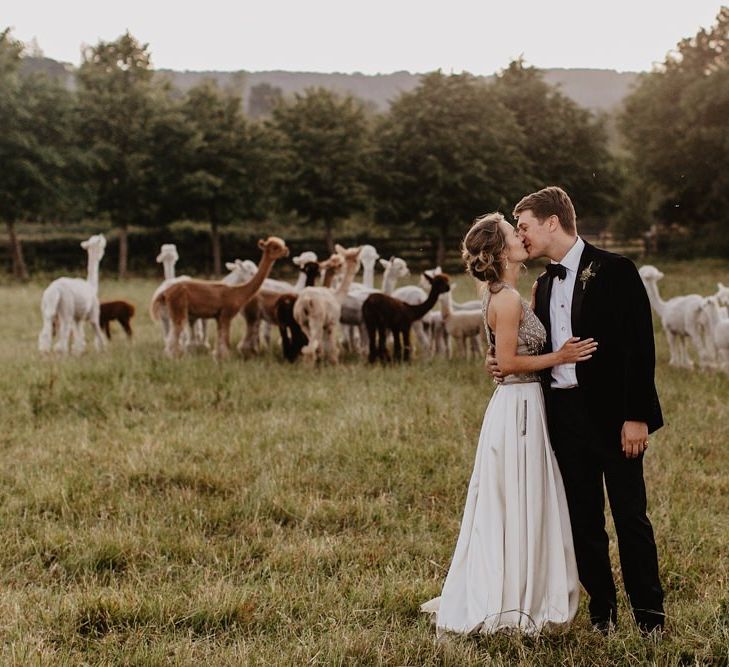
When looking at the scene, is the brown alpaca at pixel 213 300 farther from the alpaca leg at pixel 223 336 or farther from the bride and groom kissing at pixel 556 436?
the bride and groom kissing at pixel 556 436

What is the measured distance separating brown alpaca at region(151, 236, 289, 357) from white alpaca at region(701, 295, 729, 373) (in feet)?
20.2

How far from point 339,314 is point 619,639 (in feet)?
28.0

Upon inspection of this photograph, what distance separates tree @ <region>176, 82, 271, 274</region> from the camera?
3506cm

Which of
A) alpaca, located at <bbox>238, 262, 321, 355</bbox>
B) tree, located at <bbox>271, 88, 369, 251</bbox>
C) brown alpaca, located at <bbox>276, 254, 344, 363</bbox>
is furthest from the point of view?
tree, located at <bbox>271, 88, 369, 251</bbox>

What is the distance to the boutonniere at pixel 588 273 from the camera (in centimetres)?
390

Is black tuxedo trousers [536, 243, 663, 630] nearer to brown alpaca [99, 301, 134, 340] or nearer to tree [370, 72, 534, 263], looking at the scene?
brown alpaca [99, 301, 134, 340]

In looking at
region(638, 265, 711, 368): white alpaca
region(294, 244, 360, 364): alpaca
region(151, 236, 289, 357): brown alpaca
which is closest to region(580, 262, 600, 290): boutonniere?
region(294, 244, 360, 364): alpaca

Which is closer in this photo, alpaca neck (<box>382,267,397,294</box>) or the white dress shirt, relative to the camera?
the white dress shirt

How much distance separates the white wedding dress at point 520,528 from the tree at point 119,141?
3118cm

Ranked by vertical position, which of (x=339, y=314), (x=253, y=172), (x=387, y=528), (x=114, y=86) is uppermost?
(x=114, y=86)

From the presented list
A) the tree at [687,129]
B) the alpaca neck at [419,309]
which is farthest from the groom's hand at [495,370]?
the tree at [687,129]

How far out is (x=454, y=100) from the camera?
39969mm

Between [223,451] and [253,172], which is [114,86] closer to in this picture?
[253,172]

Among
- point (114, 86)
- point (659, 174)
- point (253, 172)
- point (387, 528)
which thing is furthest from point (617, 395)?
point (659, 174)
